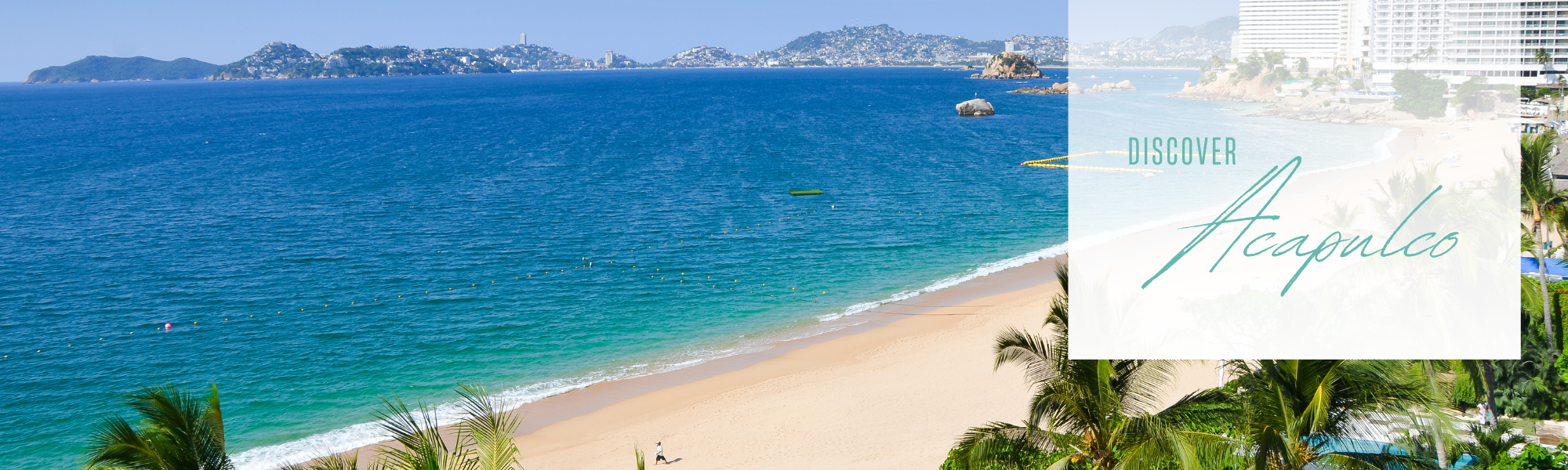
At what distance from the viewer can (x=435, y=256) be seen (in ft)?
128

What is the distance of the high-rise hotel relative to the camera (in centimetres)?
1020

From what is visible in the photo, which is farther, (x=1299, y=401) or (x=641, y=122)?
(x=641, y=122)

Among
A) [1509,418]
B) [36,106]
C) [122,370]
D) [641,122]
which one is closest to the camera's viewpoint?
[1509,418]

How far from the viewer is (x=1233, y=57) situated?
10.9 metres

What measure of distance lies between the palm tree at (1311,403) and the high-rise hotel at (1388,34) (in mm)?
3336

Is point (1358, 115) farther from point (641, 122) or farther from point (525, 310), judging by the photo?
point (641, 122)

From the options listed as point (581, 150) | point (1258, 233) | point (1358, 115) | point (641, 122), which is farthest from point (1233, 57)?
point (641, 122)

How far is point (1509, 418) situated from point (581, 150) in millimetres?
68054

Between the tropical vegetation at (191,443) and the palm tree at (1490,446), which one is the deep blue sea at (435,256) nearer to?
the tropical vegetation at (191,443)

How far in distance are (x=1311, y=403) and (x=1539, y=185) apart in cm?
1121

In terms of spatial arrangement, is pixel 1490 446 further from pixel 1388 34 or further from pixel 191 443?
pixel 191 443

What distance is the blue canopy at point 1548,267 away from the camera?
21750 millimetres

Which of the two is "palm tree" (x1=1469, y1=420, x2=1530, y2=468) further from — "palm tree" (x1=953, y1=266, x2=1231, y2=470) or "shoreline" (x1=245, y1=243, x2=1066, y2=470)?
"shoreline" (x1=245, y1=243, x2=1066, y2=470)

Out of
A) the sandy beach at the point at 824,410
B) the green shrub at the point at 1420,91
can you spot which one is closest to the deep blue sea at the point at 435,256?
the sandy beach at the point at 824,410
